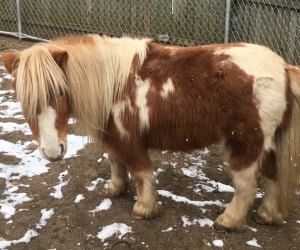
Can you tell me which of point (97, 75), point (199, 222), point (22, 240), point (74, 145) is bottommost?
point (22, 240)

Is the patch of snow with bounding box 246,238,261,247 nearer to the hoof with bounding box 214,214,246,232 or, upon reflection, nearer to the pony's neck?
the hoof with bounding box 214,214,246,232

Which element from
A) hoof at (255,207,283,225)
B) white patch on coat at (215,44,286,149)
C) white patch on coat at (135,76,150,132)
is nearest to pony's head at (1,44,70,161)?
white patch on coat at (135,76,150,132)

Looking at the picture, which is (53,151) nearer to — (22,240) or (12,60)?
(12,60)

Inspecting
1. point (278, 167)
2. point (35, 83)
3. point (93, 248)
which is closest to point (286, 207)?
point (278, 167)

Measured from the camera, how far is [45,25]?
23.1 feet

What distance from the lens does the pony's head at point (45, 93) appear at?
240cm

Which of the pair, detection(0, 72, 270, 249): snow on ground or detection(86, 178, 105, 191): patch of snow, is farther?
detection(86, 178, 105, 191): patch of snow

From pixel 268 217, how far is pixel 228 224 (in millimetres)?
339

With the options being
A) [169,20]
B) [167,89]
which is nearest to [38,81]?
[167,89]

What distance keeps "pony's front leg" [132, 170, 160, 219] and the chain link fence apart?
9.54ft

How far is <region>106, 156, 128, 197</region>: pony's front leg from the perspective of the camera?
3.25 metres

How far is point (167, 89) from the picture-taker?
8.84ft

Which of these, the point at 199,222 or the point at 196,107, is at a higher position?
the point at 196,107

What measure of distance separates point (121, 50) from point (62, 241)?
56.6 inches
